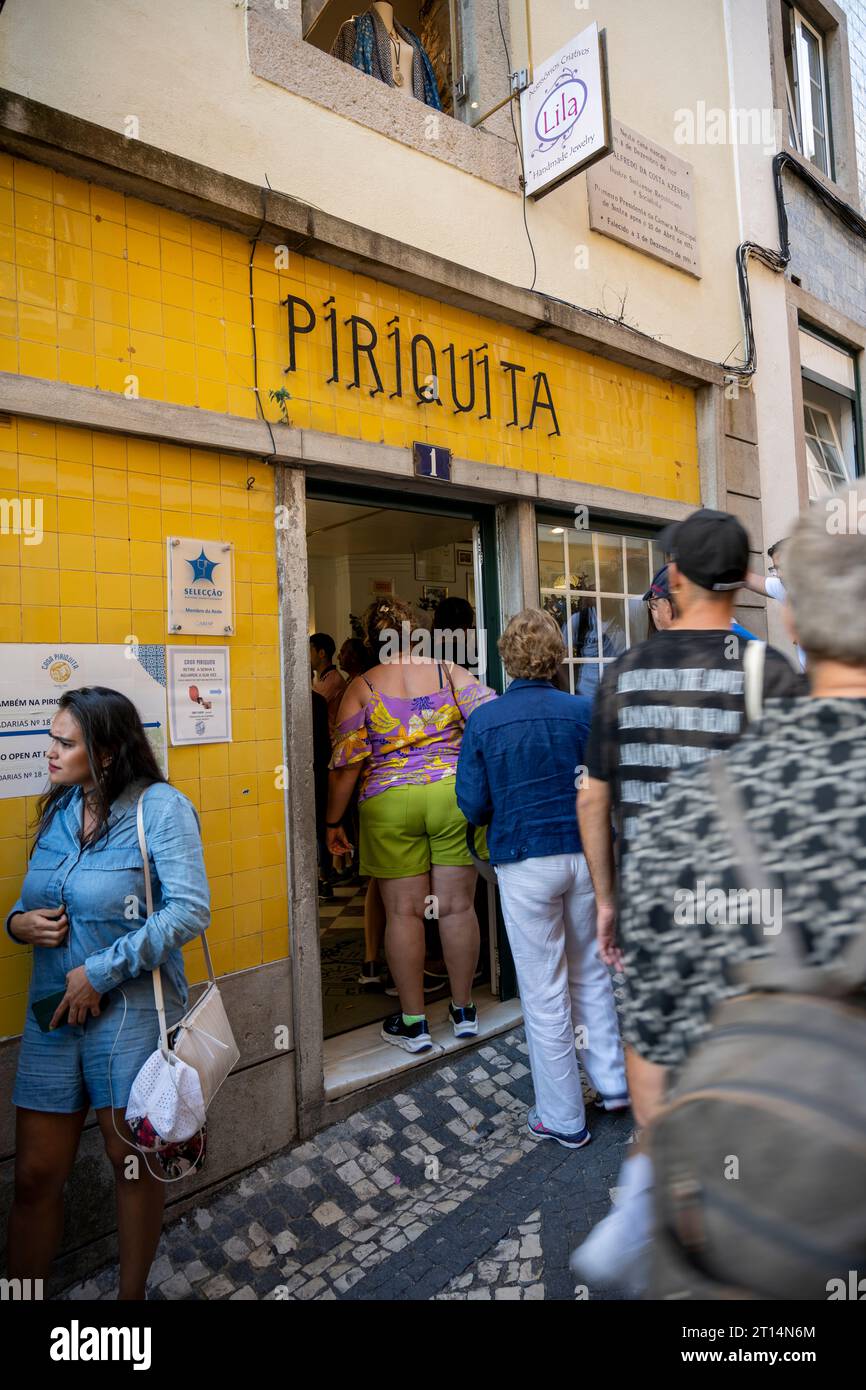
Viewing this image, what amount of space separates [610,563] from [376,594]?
3.52 m

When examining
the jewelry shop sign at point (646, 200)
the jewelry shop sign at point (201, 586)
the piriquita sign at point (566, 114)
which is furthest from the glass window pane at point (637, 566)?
the jewelry shop sign at point (201, 586)

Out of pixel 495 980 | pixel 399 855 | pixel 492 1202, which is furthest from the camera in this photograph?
pixel 495 980

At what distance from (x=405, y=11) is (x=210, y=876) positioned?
18.5 ft

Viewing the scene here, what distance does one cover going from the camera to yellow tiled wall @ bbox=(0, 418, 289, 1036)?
304 centimetres

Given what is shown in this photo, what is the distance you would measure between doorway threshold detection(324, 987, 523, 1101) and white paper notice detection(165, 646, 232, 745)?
1.71 meters

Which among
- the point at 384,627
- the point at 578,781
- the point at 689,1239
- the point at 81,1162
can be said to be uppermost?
the point at 384,627

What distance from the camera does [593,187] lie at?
18.7 ft

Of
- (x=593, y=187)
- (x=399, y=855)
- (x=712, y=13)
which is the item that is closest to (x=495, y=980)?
(x=399, y=855)

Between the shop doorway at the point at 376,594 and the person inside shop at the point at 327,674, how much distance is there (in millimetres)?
168

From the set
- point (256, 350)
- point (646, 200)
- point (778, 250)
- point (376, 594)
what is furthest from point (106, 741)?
point (778, 250)

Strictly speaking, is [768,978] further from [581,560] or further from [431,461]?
[581,560]

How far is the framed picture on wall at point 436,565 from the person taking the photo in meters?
7.95
